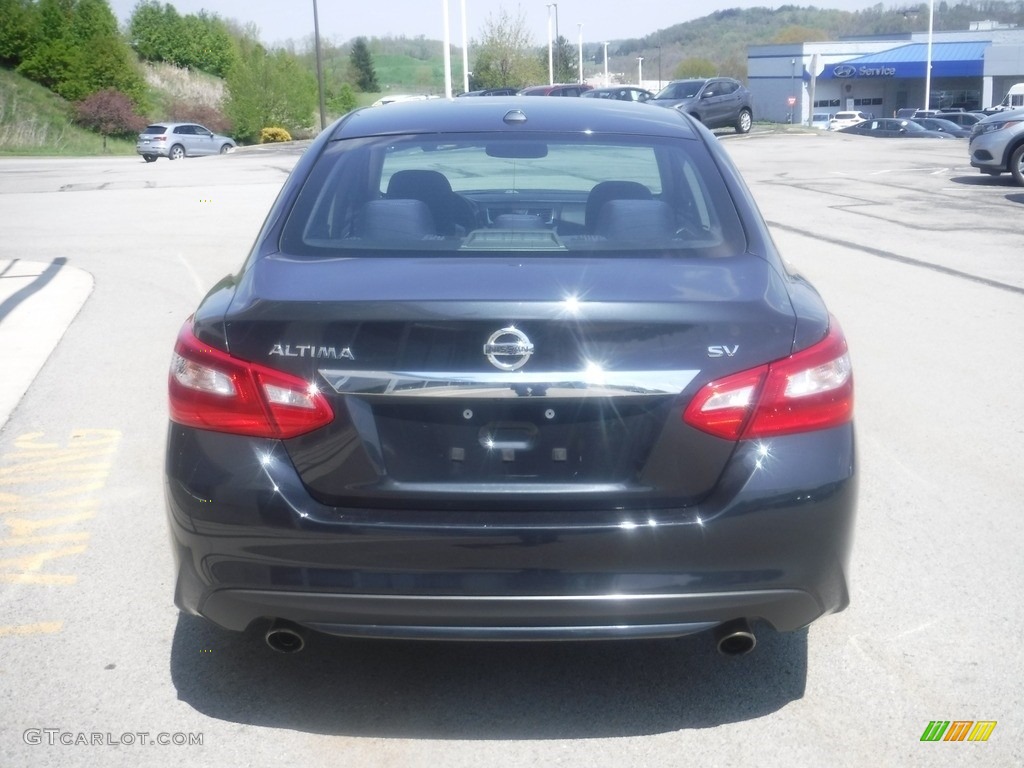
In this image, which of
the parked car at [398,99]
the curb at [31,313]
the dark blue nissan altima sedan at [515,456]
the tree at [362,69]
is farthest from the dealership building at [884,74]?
the dark blue nissan altima sedan at [515,456]

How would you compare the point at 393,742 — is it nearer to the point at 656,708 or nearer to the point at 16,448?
the point at 656,708

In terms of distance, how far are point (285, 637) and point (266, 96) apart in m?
61.3

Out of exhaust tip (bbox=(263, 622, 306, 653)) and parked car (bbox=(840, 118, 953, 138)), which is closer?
exhaust tip (bbox=(263, 622, 306, 653))

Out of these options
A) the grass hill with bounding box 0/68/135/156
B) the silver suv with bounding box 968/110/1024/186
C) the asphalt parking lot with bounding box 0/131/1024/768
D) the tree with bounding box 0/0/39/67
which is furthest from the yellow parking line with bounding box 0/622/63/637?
the tree with bounding box 0/0/39/67

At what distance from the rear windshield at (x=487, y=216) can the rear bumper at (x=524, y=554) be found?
0.73 metres

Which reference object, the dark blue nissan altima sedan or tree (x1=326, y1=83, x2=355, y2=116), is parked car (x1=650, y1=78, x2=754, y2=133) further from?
tree (x1=326, y1=83, x2=355, y2=116)

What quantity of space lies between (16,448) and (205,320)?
11.3 ft

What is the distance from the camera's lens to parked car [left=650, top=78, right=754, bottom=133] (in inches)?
1368

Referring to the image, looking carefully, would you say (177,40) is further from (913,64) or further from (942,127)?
(942,127)

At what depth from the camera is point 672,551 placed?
2.85 meters

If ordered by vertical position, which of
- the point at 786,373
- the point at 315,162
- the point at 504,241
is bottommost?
the point at 786,373

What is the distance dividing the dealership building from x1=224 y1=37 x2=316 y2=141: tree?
30581mm

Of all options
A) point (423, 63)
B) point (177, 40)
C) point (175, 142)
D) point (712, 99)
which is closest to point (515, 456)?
point (712, 99)

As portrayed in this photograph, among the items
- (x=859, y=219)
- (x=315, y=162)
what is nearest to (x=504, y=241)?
(x=315, y=162)
